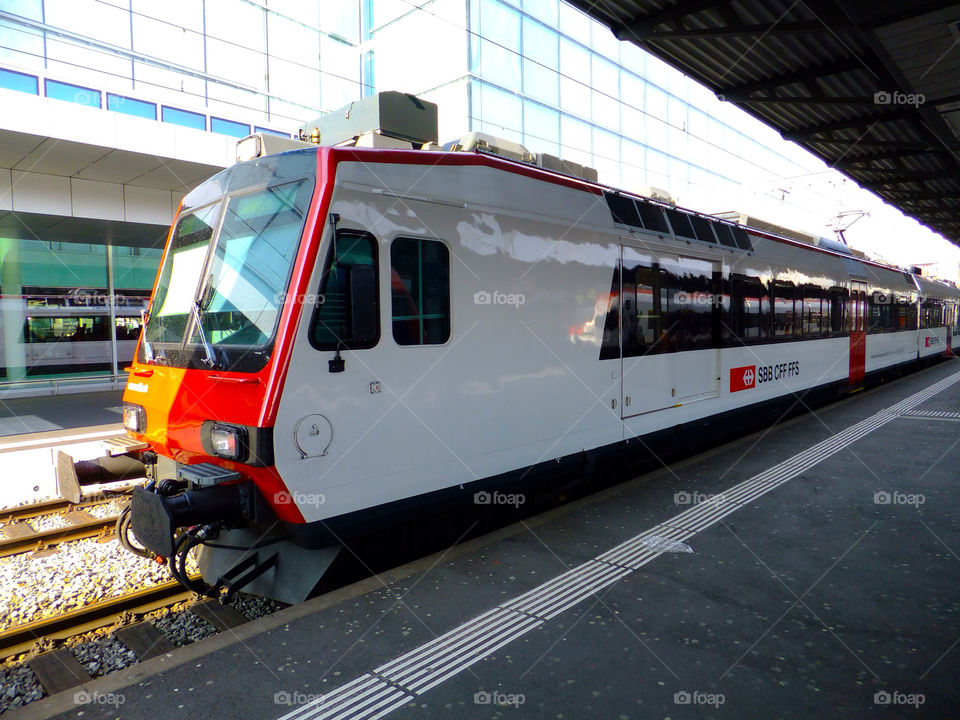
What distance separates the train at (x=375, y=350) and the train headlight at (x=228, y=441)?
2 cm

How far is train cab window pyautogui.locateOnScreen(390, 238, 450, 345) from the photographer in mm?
4234

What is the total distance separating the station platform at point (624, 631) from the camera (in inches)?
113

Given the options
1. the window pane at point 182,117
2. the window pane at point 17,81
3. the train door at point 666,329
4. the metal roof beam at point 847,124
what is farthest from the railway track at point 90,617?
the window pane at point 182,117

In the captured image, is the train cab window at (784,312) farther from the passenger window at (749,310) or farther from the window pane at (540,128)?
the window pane at (540,128)

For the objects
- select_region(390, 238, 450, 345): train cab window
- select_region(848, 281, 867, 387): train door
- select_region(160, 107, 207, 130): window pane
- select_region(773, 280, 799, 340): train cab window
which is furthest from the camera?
select_region(160, 107, 207, 130): window pane

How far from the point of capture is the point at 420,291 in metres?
4.38

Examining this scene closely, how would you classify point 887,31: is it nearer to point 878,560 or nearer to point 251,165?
point 878,560

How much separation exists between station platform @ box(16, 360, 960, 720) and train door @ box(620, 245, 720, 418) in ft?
4.87

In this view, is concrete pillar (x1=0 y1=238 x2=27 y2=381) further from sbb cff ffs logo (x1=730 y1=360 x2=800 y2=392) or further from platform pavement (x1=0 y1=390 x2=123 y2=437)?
sbb cff ffs logo (x1=730 y1=360 x2=800 y2=392)

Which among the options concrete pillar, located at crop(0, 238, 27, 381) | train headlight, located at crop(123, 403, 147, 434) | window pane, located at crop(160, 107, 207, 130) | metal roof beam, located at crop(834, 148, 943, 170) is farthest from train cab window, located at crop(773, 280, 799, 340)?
concrete pillar, located at crop(0, 238, 27, 381)

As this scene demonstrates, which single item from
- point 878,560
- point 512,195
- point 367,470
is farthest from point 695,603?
point 512,195

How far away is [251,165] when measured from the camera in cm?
436

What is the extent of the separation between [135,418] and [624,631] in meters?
3.82

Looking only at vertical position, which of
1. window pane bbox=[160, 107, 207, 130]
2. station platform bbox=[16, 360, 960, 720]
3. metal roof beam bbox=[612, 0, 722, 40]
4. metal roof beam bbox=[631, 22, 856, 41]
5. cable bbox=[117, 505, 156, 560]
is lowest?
station platform bbox=[16, 360, 960, 720]
